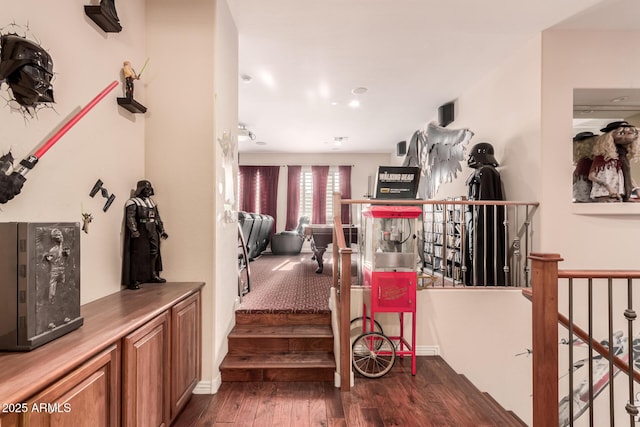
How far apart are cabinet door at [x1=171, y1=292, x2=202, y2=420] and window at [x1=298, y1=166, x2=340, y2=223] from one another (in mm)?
6178

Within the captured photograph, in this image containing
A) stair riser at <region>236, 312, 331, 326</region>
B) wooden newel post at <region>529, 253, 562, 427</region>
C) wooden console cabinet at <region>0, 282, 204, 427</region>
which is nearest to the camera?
wooden console cabinet at <region>0, 282, 204, 427</region>

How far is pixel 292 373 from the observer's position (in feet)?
8.34

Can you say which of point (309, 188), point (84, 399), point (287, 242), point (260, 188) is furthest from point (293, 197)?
point (84, 399)

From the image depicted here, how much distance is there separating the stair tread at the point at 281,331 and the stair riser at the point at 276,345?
1.4 inches

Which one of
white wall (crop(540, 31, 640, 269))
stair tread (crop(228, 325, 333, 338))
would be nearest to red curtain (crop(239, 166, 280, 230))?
stair tread (crop(228, 325, 333, 338))

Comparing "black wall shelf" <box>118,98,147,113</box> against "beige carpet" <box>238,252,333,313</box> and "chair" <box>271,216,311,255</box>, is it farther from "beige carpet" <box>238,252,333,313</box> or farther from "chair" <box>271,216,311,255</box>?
"chair" <box>271,216,311,255</box>

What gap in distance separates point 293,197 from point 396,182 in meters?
5.26

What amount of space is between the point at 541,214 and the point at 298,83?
342 cm

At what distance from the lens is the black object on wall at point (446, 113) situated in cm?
498

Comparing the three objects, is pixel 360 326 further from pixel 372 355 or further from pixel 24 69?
pixel 24 69

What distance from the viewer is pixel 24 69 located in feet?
4.15

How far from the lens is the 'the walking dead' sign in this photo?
129 inches

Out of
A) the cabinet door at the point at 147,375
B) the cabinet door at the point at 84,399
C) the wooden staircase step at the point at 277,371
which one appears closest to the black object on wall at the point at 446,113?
the wooden staircase step at the point at 277,371

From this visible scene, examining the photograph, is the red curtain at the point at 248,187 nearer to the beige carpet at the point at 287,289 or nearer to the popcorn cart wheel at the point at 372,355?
the beige carpet at the point at 287,289
